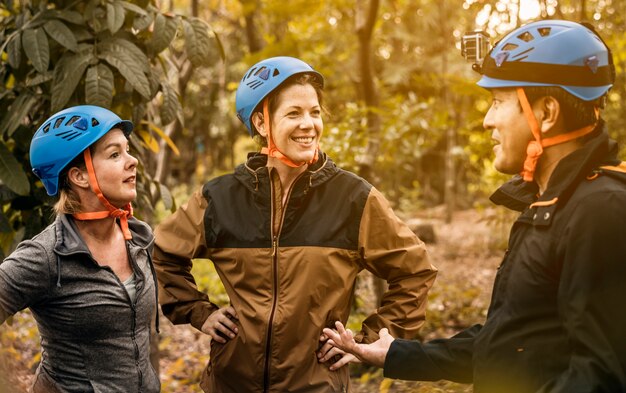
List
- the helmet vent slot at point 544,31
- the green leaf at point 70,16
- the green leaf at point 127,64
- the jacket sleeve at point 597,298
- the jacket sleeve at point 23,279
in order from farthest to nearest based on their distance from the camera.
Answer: the green leaf at point 70,16 → the green leaf at point 127,64 → the jacket sleeve at point 23,279 → the helmet vent slot at point 544,31 → the jacket sleeve at point 597,298

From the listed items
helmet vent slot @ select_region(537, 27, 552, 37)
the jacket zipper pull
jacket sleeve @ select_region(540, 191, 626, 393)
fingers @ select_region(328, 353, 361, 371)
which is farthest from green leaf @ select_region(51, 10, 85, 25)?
jacket sleeve @ select_region(540, 191, 626, 393)

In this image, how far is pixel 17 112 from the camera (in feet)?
12.7

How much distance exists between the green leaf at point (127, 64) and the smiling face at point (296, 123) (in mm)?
949

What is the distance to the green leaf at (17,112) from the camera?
381 cm

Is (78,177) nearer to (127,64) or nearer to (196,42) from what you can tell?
(127,64)

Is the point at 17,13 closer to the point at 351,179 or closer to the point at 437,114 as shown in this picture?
the point at 351,179

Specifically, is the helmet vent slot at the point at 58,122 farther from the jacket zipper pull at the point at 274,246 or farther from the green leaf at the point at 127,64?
the jacket zipper pull at the point at 274,246

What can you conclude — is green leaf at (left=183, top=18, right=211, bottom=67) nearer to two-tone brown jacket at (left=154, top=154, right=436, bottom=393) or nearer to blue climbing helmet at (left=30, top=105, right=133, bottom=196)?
two-tone brown jacket at (left=154, top=154, right=436, bottom=393)

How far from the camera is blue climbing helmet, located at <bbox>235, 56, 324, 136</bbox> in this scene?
318 cm

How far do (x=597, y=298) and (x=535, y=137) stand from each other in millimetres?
572

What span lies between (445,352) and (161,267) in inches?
63.4

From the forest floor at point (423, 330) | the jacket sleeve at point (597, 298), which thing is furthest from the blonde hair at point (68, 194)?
the jacket sleeve at point (597, 298)

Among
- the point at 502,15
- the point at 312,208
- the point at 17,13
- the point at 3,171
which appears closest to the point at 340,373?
the point at 312,208

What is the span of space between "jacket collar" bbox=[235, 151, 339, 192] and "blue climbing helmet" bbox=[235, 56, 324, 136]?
0.23 meters
